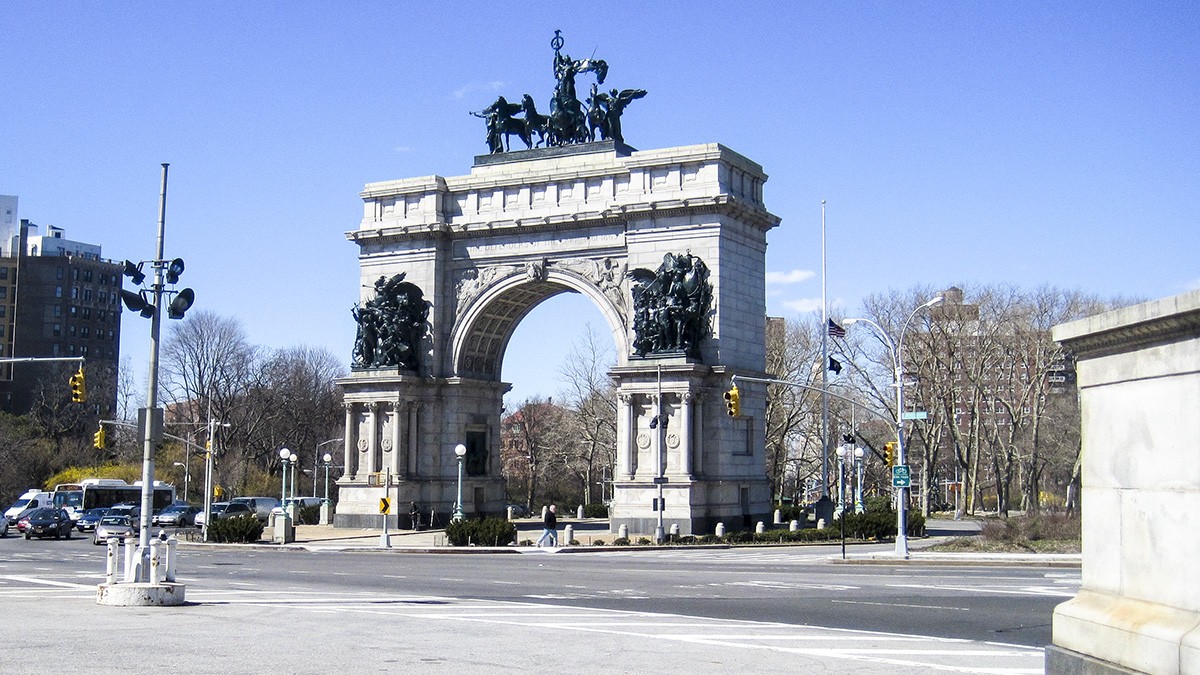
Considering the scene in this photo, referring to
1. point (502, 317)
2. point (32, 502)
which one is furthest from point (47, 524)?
point (502, 317)

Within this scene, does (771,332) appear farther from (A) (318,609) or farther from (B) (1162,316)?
(B) (1162,316)

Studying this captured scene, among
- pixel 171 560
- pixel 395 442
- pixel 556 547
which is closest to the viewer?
pixel 171 560

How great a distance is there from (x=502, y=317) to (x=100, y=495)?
2982 cm

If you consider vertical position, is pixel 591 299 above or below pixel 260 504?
above

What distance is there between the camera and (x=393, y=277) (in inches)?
2356

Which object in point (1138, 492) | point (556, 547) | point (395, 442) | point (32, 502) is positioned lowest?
point (556, 547)

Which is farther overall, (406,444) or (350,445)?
(350,445)

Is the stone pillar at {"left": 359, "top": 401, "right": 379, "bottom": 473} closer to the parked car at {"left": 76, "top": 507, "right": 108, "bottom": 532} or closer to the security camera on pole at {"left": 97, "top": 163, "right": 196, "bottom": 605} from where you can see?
the parked car at {"left": 76, "top": 507, "right": 108, "bottom": 532}

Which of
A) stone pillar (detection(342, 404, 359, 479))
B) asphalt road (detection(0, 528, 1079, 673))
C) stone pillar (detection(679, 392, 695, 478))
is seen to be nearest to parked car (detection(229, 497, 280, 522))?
stone pillar (detection(342, 404, 359, 479))

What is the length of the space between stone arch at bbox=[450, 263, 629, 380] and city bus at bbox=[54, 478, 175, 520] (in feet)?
81.3

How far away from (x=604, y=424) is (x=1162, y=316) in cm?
8291

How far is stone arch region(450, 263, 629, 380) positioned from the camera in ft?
186

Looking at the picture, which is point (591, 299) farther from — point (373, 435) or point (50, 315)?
point (50, 315)

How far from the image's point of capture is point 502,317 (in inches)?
2434
